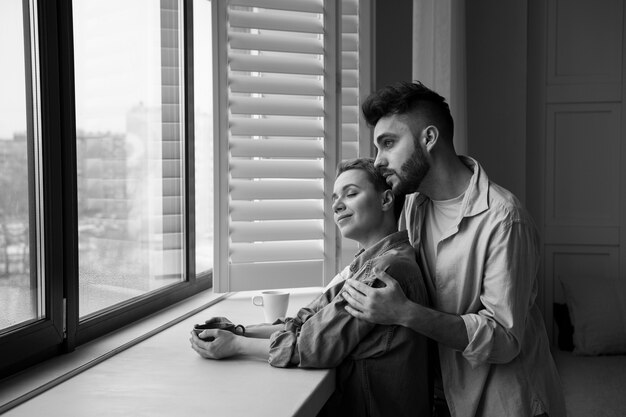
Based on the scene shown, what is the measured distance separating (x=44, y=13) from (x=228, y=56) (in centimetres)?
76

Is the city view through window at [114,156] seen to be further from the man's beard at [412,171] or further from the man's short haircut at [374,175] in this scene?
the man's beard at [412,171]

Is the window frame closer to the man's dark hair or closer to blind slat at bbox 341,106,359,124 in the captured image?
the man's dark hair

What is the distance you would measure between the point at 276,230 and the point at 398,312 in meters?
0.83

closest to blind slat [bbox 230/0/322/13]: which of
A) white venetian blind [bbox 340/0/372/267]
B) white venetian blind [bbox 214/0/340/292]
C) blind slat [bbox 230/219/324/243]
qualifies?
white venetian blind [bbox 214/0/340/292]

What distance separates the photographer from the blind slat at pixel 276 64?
2021 mm

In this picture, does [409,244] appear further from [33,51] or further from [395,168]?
[33,51]

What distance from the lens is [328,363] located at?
133cm

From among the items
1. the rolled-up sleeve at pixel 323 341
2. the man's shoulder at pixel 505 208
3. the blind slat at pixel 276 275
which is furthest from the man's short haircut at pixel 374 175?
the blind slat at pixel 276 275

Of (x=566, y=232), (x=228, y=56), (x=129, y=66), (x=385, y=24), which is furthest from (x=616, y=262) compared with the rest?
(x=129, y=66)

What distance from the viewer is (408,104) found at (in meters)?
1.55

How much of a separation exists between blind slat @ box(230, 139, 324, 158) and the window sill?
2.23 feet

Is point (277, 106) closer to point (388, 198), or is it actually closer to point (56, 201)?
point (388, 198)

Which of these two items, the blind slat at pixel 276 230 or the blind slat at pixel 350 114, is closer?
the blind slat at pixel 276 230

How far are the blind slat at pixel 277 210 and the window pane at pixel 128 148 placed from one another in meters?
0.21
